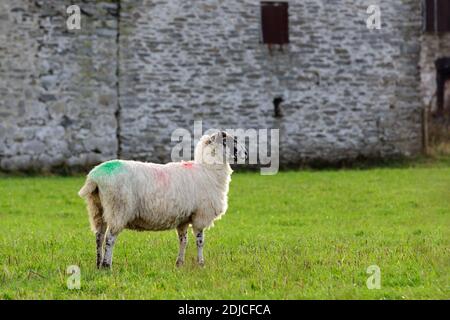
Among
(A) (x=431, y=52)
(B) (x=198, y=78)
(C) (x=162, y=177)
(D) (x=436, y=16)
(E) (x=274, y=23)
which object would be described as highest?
(D) (x=436, y=16)

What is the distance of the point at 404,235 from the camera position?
13.3m

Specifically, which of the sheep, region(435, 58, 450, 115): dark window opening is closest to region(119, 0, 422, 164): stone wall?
region(435, 58, 450, 115): dark window opening

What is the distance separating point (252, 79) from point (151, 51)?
2.51m

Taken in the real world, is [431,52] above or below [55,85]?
above

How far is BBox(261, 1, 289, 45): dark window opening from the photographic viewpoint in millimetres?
23141

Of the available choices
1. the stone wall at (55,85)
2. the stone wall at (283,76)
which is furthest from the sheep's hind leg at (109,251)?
the stone wall at (283,76)

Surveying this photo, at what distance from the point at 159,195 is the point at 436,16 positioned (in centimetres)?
2522

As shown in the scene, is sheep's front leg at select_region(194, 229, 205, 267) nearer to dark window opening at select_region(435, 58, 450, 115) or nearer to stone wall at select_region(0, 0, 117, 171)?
stone wall at select_region(0, 0, 117, 171)

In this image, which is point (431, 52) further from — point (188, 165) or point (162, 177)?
point (162, 177)

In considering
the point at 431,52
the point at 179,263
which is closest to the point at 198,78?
the point at 179,263

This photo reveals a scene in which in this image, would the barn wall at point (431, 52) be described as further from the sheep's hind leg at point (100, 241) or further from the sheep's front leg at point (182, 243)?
the sheep's hind leg at point (100, 241)

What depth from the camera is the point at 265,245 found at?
11.9 metres

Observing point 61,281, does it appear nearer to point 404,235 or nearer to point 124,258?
point 124,258

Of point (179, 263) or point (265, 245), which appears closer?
point (179, 263)
